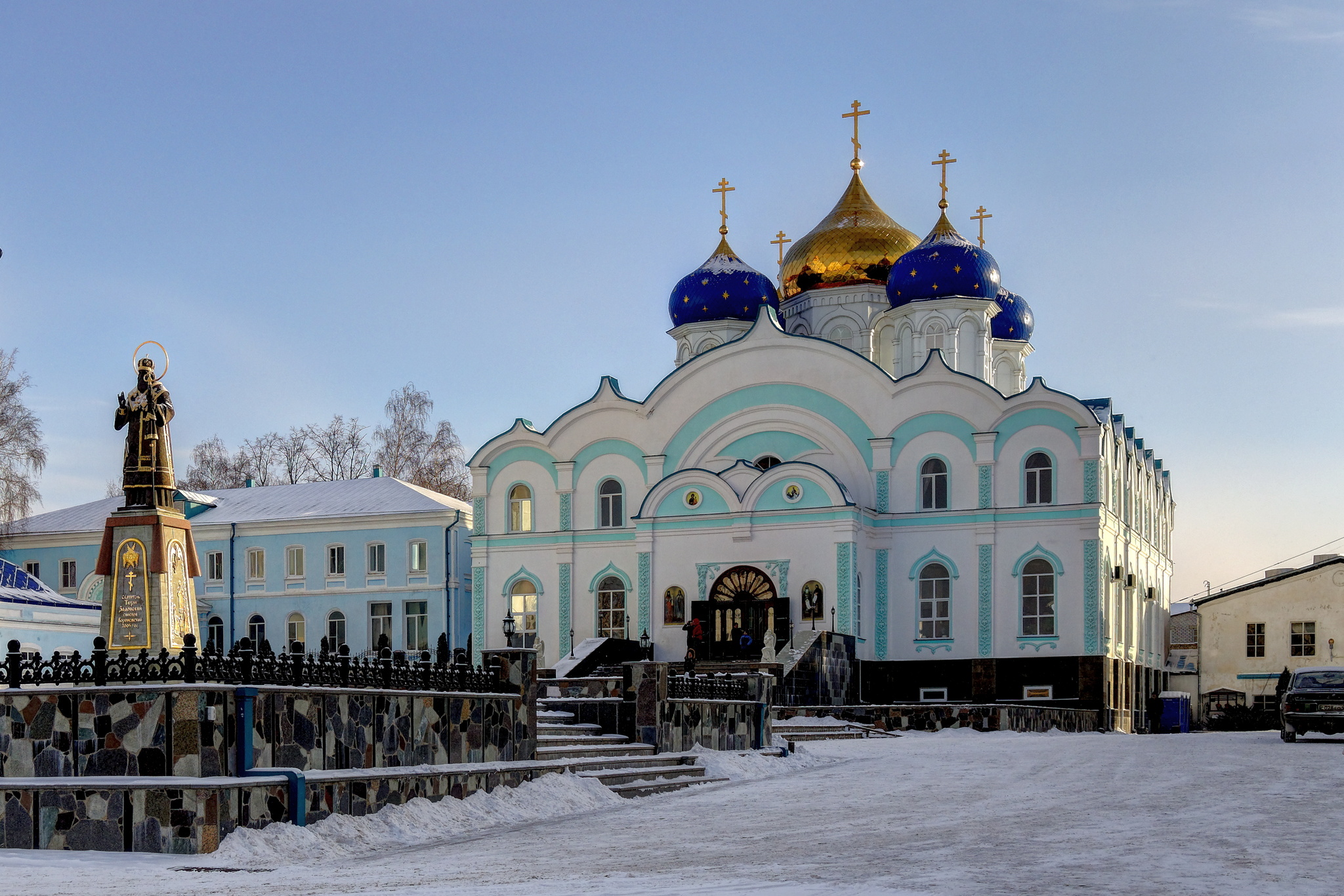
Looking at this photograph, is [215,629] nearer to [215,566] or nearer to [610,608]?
[215,566]

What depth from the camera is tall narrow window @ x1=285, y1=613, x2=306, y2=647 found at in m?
43.3

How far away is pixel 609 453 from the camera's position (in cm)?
3909

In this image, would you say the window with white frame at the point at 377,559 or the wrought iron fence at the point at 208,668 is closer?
the wrought iron fence at the point at 208,668

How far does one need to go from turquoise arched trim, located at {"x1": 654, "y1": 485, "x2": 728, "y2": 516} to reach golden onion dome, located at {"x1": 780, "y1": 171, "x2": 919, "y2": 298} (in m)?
8.87

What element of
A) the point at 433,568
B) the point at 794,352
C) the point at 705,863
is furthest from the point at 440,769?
the point at 433,568

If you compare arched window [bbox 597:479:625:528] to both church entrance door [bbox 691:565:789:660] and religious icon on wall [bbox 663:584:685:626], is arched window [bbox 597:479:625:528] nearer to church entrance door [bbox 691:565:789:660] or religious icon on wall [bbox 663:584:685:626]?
religious icon on wall [bbox 663:584:685:626]

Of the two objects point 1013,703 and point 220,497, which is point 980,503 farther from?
point 220,497

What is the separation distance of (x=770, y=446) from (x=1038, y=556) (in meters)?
6.65

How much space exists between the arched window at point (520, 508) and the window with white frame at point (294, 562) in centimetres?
728

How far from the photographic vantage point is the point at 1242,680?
44281 millimetres

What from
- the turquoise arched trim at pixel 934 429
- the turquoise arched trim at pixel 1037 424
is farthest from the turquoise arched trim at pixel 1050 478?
the turquoise arched trim at pixel 934 429

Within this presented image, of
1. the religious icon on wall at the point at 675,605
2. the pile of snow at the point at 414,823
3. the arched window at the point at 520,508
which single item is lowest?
the pile of snow at the point at 414,823

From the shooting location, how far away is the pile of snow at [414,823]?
1176 centimetres

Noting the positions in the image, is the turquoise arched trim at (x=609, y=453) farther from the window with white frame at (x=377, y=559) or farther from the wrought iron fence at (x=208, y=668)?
the wrought iron fence at (x=208, y=668)
